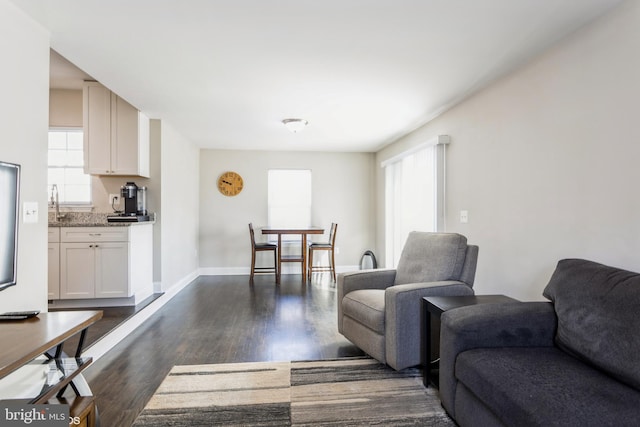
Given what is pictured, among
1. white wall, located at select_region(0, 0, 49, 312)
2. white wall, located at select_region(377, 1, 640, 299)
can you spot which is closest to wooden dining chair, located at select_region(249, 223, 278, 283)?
white wall, located at select_region(377, 1, 640, 299)

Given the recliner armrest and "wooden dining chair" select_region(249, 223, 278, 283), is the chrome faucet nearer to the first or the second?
"wooden dining chair" select_region(249, 223, 278, 283)

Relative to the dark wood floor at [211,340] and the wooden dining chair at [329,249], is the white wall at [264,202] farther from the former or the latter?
the dark wood floor at [211,340]

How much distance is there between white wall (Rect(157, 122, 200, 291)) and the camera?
4.26 m

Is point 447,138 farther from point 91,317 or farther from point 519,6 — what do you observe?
point 91,317

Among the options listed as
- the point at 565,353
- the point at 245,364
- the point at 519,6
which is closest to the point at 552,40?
the point at 519,6

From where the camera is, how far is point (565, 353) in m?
1.62

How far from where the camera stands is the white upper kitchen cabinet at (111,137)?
12.5 feet

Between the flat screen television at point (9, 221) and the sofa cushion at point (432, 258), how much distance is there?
8.60 ft

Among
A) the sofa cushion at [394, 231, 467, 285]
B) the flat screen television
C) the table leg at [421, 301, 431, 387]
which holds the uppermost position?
the flat screen television

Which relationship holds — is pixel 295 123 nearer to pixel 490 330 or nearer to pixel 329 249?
pixel 329 249

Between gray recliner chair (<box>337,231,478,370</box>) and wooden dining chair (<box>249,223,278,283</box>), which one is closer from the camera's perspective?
gray recliner chair (<box>337,231,478,370</box>)

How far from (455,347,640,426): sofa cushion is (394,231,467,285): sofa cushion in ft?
2.86

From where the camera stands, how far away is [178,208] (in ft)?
15.8

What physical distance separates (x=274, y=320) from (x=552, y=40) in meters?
3.32
